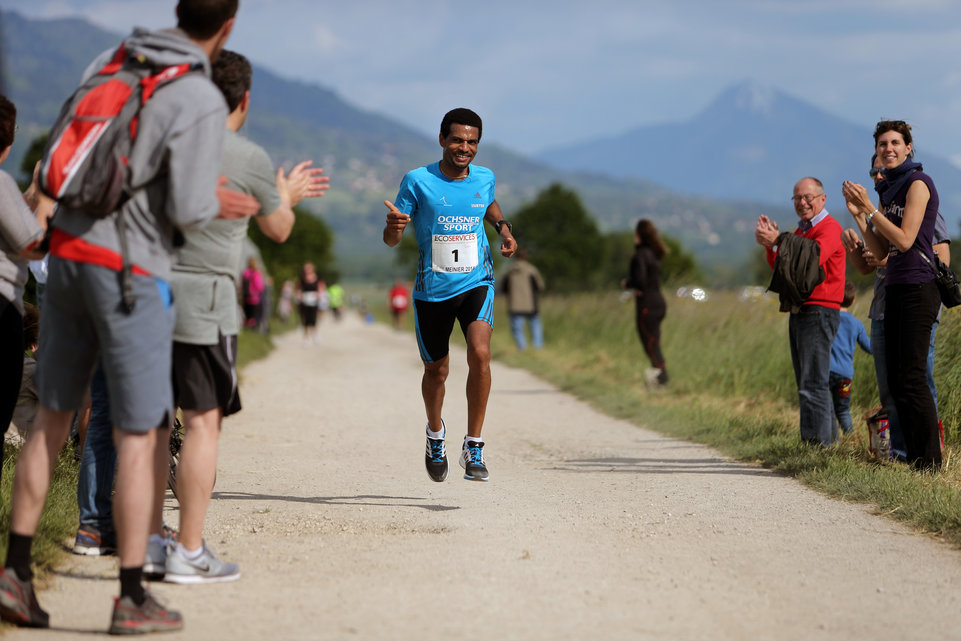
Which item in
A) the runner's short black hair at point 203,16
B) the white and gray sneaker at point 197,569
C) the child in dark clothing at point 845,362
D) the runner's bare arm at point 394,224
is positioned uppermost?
the runner's short black hair at point 203,16

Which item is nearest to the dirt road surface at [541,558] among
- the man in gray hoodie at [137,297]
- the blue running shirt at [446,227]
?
the man in gray hoodie at [137,297]

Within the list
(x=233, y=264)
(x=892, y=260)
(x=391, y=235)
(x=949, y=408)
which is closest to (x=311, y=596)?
(x=233, y=264)

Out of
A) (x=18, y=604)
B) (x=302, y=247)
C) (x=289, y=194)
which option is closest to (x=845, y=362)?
(x=289, y=194)

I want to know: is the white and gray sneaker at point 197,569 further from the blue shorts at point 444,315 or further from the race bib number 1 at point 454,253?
the race bib number 1 at point 454,253

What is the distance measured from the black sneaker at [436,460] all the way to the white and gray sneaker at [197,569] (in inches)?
95.9

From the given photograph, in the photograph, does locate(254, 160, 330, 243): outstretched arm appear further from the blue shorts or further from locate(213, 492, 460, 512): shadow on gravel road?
locate(213, 492, 460, 512): shadow on gravel road

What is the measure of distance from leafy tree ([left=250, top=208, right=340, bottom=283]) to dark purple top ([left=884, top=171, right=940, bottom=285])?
72.0 m

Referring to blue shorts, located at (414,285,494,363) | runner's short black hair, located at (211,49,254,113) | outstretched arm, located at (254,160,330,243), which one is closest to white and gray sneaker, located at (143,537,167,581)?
outstretched arm, located at (254,160,330,243)

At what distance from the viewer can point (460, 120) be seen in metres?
6.51

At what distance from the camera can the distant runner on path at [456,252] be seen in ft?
21.1

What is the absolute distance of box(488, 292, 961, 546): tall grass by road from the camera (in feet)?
20.9

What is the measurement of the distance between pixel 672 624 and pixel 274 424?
7258 mm

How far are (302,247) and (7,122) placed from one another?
306ft

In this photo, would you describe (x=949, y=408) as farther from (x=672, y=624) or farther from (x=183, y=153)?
(x=183, y=153)
